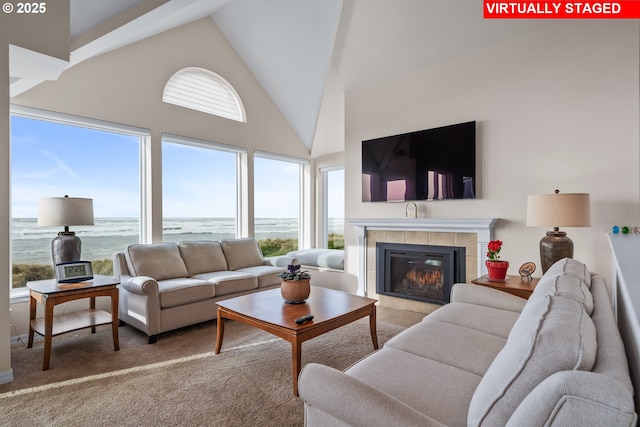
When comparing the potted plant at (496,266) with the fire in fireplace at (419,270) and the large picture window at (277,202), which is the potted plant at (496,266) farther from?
the large picture window at (277,202)

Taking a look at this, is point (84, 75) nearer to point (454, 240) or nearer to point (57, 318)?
point (57, 318)

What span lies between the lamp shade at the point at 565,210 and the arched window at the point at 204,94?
13.1 feet

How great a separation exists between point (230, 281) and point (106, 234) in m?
1.53

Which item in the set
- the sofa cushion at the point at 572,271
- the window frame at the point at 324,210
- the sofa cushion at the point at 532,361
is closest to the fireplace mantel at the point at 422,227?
the sofa cushion at the point at 572,271

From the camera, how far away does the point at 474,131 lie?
11.4 ft

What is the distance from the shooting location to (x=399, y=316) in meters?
3.75

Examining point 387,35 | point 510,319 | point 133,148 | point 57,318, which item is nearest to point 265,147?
point 133,148

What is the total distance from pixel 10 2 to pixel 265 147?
3.31m

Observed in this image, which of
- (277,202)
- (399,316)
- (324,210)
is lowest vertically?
(399,316)

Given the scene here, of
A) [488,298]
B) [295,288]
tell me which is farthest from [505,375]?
[295,288]

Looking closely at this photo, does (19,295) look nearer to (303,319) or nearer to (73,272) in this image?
(73,272)

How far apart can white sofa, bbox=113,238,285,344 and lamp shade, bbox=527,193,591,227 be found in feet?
9.18

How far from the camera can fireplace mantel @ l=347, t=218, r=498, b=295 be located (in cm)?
338

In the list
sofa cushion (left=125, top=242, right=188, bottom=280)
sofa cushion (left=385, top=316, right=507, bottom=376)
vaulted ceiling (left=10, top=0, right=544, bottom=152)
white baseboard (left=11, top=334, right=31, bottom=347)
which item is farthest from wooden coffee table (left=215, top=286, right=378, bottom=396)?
vaulted ceiling (left=10, top=0, right=544, bottom=152)
